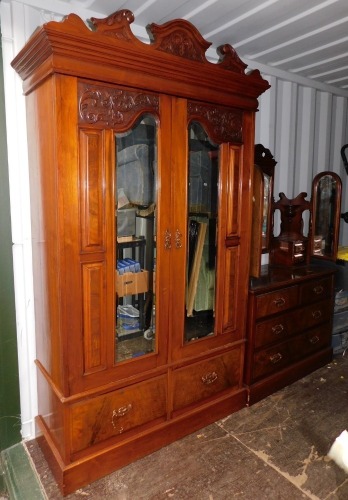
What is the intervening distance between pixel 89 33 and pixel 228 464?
2.20 m

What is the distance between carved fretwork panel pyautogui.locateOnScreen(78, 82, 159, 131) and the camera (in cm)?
162

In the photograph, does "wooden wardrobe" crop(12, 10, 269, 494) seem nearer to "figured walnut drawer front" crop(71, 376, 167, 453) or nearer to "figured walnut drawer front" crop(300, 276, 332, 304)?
"figured walnut drawer front" crop(71, 376, 167, 453)

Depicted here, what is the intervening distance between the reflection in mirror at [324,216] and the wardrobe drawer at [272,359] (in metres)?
0.91

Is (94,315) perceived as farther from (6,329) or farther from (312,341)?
(312,341)

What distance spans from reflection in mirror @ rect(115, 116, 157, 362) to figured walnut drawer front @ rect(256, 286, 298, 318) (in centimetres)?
80

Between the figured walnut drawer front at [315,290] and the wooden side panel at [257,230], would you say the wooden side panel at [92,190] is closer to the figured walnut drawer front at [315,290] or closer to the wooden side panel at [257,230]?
the wooden side panel at [257,230]

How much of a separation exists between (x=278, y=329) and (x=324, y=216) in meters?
1.18

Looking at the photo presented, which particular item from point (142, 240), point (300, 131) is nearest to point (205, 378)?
point (142, 240)

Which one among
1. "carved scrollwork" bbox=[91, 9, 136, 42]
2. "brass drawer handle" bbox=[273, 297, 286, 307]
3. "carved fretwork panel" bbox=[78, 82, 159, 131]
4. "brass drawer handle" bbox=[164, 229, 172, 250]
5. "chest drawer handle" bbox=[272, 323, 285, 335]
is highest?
"carved scrollwork" bbox=[91, 9, 136, 42]

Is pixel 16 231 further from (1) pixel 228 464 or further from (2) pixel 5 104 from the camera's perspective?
(1) pixel 228 464

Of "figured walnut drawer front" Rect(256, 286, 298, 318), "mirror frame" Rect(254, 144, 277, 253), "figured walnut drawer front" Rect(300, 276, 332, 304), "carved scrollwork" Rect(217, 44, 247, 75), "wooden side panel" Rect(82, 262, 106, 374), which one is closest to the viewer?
"wooden side panel" Rect(82, 262, 106, 374)

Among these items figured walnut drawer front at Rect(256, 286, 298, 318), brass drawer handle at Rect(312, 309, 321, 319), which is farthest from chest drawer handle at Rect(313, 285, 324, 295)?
figured walnut drawer front at Rect(256, 286, 298, 318)

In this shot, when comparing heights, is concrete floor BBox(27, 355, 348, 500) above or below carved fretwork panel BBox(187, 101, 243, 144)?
below

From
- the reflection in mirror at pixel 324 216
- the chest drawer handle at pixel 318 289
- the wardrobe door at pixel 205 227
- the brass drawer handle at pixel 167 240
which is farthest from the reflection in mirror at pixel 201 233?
the reflection in mirror at pixel 324 216
